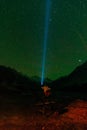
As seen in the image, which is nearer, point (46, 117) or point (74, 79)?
point (46, 117)

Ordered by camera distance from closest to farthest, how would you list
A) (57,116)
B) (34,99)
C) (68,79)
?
(57,116), (34,99), (68,79)

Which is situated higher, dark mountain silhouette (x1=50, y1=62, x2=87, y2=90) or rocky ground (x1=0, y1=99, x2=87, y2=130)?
rocky ground (x1=0, y1=99, x2=87, y2=130)

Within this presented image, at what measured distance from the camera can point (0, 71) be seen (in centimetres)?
2914

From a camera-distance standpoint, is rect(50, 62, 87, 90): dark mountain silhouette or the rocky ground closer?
the rocky ground

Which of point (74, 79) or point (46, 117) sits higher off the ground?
point (46, 117)

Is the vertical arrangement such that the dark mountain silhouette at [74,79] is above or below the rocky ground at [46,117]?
below

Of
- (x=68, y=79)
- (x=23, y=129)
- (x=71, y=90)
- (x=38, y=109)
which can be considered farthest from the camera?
(x=68, y=79)

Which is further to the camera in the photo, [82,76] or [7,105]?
[82,76]

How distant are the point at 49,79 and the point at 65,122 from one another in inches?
856

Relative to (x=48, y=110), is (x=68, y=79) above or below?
below

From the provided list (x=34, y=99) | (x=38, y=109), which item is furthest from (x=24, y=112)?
(x=34, y=99)

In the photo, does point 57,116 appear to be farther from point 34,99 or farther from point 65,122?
point 34,99

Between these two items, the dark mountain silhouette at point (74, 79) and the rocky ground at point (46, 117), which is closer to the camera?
the rocky ground at point (46, 117)

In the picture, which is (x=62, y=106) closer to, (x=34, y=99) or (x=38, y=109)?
(x=38, y=109)
